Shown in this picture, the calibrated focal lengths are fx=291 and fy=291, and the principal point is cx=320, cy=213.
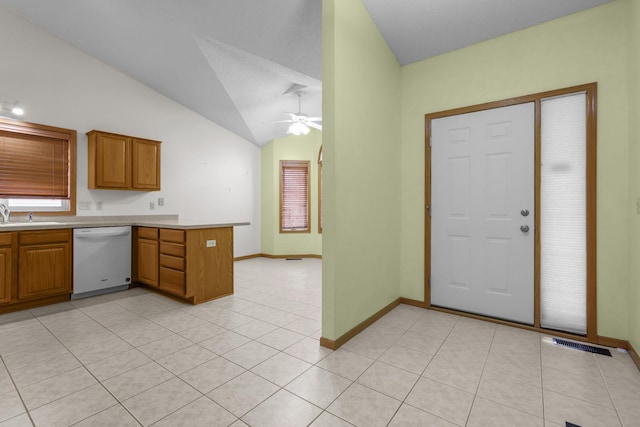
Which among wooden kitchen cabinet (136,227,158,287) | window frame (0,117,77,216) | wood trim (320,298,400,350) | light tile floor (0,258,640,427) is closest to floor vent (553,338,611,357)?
light tile floor (0,258,640,427)

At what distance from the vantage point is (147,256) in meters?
3.93

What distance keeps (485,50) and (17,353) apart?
4.90 m

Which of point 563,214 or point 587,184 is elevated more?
point 587,184

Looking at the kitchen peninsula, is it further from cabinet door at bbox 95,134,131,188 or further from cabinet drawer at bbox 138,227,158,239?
cabinet door at bbox 95,134,131,188

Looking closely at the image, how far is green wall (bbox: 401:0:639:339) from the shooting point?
2361mm

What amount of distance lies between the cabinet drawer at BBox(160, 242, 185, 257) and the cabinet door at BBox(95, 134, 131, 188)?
1.24m

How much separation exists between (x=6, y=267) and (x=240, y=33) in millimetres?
3535

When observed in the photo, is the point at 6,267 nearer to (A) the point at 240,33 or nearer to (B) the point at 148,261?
(B) the point at 148,261

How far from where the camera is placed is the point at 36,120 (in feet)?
12.1

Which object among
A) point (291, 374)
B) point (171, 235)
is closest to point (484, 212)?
point (291, 374)

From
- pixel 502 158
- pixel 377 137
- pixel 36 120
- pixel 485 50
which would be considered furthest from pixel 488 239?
pixel 36 120

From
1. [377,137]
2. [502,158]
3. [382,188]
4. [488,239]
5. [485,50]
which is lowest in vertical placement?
[488,239]

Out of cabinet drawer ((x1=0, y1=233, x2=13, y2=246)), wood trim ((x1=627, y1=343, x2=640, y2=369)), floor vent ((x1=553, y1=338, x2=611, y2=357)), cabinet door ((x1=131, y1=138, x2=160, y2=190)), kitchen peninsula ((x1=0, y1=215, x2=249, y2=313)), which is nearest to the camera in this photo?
wood trim ((x1=627, y1=343, x2=640, y2=369))

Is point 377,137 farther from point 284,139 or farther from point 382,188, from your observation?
point 284,139
